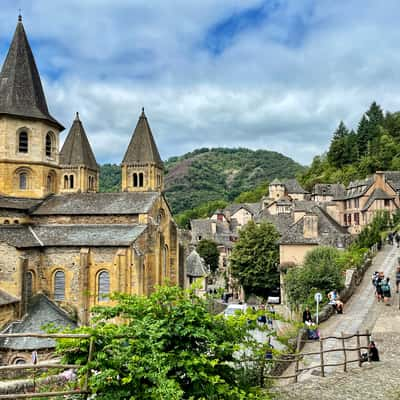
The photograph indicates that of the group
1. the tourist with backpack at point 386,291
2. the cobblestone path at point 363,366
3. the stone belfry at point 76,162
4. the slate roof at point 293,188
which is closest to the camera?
the cobblestone path at point 363,366

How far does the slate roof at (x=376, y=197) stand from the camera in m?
60.5

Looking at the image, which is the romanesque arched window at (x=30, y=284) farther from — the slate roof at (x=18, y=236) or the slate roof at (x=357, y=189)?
the slate roof at (x=357, y=189)

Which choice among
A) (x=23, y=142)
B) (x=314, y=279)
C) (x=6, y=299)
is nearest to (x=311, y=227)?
(x=314, y=279)

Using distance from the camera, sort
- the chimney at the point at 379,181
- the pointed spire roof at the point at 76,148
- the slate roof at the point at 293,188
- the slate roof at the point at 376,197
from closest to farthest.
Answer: the pointed spire roof at the point at 76,148, the slate roof at the point at 376,197, the chimney at the point at 379,181, the slate roof at the point at 293,188

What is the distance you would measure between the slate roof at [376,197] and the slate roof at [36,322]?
150ft

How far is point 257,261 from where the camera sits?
48.0 meters

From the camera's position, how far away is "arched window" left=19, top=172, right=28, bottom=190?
3812 cm

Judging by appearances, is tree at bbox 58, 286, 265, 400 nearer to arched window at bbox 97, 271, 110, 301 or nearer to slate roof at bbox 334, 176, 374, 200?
arched window at bbox 97, 271, 110, 301

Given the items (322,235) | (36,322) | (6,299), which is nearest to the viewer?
(6,299)

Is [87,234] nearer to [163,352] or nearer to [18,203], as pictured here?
[18,203]

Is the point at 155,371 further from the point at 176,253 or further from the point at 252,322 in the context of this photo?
the point at 176,253

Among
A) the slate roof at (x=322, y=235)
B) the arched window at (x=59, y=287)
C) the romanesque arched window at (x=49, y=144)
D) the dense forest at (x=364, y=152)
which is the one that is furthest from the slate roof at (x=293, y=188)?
the arched window at (x=59, y=287)

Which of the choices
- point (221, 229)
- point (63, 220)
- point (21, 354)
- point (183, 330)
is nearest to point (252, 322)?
point (183, 330)

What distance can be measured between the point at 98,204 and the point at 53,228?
417cm
